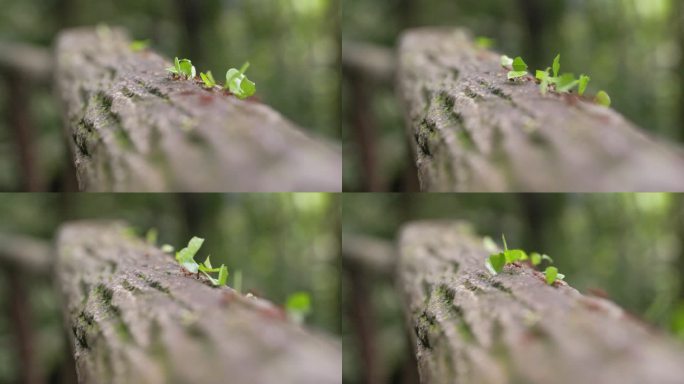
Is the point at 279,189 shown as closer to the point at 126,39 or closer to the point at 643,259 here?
the point at 126,39

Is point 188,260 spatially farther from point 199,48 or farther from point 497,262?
point 199,48

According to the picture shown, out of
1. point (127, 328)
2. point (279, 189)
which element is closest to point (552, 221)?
point (279, 189)

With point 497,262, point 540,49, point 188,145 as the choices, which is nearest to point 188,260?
point 188,145

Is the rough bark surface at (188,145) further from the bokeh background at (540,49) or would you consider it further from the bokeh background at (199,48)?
the bokeh background at (540,49)

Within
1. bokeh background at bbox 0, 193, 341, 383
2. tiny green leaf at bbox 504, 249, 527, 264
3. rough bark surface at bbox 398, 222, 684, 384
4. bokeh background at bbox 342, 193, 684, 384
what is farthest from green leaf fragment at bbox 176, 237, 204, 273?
bokeh background at bbox 342, 193, 684, 384

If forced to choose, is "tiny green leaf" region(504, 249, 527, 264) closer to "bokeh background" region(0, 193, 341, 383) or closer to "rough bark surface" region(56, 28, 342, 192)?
"rough bark surface" region(56, 28, 342, 192)

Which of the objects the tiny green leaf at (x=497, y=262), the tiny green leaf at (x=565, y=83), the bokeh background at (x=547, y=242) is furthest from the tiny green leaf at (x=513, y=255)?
the bokeh background at (x=547, y=242)

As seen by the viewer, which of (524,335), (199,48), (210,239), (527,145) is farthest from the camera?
(210,239)

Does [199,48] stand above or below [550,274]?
above
